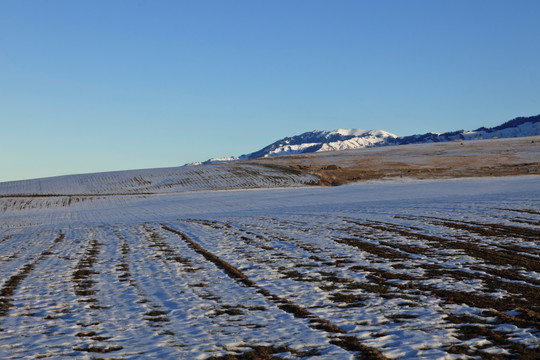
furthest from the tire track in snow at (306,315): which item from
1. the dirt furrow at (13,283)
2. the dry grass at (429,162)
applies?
the dry grass at (429,162)

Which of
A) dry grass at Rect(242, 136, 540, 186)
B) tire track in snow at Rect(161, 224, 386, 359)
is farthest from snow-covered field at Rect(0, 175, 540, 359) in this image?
dry grass at Rect(242, 136, 540, 186)

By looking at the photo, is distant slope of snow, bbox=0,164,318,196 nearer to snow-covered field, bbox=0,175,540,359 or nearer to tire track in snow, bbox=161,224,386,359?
snow-covered field, bbox=0,175,540,359

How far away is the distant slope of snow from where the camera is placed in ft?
215

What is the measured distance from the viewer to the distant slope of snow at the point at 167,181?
215 ft

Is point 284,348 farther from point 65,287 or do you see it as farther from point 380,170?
point 380,170

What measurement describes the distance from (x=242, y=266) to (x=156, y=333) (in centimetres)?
618

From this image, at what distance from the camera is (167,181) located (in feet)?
232

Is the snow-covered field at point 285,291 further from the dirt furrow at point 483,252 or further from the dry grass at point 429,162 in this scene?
the dry grass at point 429,162

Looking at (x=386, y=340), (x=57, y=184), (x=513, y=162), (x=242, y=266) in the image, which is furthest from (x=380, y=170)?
(x=386, y=340)

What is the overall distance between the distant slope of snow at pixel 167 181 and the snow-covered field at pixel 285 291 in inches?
1601

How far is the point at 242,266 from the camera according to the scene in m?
14.9

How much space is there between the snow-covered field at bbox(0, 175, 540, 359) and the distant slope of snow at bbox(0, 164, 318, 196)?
40.7 meters

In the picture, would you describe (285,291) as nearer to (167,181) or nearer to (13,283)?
(13,283)

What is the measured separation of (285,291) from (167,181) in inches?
2394
